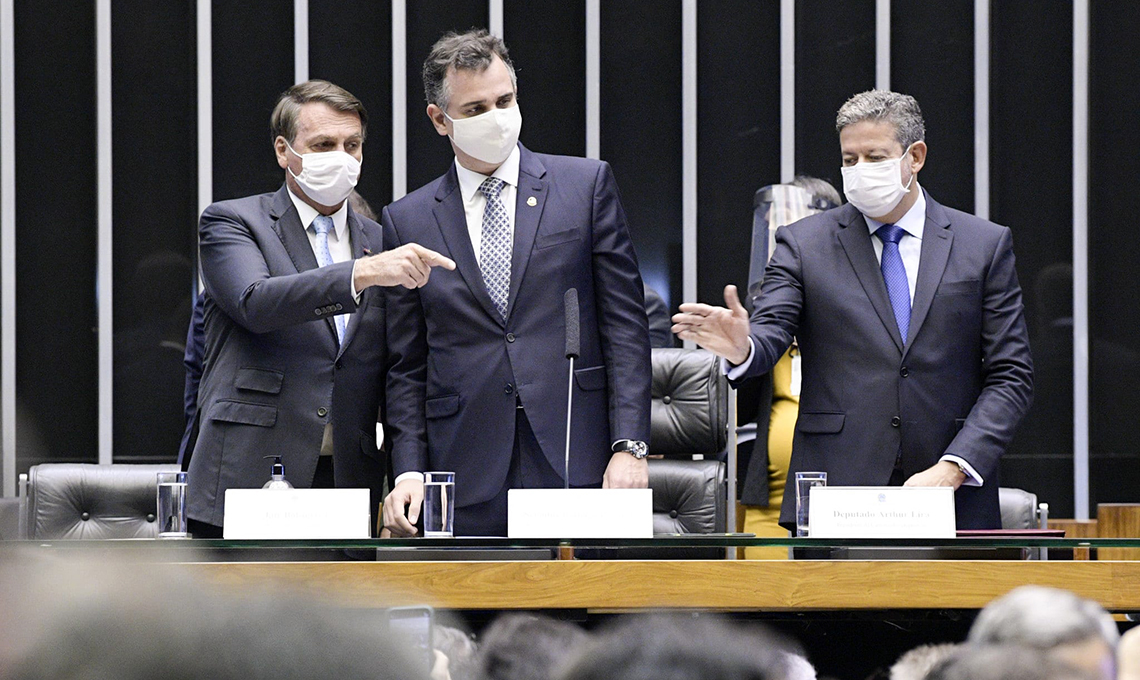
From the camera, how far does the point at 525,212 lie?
2910 mm

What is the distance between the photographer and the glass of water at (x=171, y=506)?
93.5 inches

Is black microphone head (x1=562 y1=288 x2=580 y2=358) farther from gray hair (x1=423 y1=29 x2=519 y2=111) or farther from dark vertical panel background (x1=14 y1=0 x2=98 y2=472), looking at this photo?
dark vertical panel background (x1=14 y1=0 x2=98 y2=472)

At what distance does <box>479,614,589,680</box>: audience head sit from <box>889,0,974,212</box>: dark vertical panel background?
15.9ft

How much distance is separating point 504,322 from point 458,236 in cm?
22

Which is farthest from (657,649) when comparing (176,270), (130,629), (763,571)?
(176,270)

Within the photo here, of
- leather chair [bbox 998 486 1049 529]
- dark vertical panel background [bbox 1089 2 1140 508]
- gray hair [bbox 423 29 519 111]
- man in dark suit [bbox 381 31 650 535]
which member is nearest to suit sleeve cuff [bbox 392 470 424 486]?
man in dark suit [bbox 381 31 650 535]

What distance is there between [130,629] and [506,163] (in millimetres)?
2506

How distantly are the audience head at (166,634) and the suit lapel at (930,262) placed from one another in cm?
246

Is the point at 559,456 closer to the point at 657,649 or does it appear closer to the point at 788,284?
the point at 788,284

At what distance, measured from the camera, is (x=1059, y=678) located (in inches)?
31.9

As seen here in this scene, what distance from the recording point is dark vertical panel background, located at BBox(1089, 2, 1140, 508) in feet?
18.9

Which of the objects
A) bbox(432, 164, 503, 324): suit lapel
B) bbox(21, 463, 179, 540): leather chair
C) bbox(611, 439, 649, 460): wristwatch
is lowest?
bbox(21, 463, 179, 540): leather chair

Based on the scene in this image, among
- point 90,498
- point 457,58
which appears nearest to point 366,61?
point 90,498

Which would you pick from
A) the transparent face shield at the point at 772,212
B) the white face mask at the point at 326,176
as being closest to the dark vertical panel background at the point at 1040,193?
the transparent face shield at the point at 772,212
